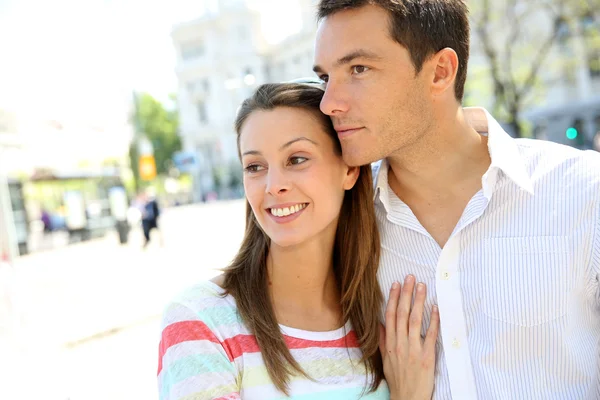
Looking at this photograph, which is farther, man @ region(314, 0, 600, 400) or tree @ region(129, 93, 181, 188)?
tree @ region(129, 93, 181, 188)

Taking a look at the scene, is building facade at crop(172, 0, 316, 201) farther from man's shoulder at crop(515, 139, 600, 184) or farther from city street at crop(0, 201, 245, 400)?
man's shoulder at crop(515, 139, 600, 184)

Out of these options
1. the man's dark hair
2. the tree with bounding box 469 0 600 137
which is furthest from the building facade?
the man's dark hair

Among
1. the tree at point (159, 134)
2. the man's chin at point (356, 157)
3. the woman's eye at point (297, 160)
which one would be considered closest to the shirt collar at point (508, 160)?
the man's chin at point (356, 157)

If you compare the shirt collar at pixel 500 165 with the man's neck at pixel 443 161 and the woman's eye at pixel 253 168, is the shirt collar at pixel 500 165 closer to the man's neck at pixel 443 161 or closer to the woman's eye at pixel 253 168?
the man's neck at pixel 443 161

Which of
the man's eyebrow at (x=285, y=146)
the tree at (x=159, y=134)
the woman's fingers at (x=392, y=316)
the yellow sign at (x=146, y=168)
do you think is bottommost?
the woman's fingers at (x=392, y=316)

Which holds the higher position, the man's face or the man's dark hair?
the man's dark hair

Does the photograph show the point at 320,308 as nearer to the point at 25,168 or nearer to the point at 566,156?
the point at 566,156

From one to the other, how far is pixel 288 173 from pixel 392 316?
72cm

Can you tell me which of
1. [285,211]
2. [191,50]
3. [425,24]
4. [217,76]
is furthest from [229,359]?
[191,50]

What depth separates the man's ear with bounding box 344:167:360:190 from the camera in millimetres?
2674

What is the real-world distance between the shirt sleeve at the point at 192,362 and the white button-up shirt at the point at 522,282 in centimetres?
83

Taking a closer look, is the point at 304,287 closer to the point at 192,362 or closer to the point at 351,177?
the point at 351,177

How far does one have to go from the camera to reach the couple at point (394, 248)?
2.22m

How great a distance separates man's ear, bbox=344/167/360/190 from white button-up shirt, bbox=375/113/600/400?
1.40 feet
